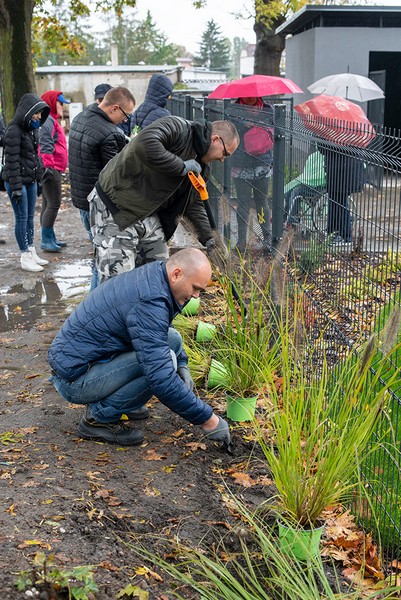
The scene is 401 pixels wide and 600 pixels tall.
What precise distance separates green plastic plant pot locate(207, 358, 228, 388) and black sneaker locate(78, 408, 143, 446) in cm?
80

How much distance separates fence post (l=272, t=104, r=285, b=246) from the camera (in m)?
6.83

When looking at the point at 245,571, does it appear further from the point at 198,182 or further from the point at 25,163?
the point at 25,163

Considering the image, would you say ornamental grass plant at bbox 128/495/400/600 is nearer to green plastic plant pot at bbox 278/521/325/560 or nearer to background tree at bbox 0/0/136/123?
green plastic plant pot at bbox 278/521/325/560

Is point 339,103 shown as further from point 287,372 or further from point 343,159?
point 287,372

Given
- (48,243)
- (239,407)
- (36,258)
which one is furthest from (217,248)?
(48,243)

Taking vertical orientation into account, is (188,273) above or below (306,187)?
below

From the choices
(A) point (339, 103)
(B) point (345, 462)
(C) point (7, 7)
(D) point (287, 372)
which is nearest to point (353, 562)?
(B) point (345, 462)

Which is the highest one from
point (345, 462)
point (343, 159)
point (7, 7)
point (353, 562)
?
point (7, 7)

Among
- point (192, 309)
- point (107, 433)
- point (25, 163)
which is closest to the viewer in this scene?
point (107, 433)

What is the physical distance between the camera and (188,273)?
170 inches

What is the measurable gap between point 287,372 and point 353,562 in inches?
37.4

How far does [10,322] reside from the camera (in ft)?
25.4

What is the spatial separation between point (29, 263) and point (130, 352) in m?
5.17

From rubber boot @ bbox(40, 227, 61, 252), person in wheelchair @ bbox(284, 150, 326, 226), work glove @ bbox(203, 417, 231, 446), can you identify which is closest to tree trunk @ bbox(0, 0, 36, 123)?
Result: rubber boot @ bbox(40, 227, 61, 252)
